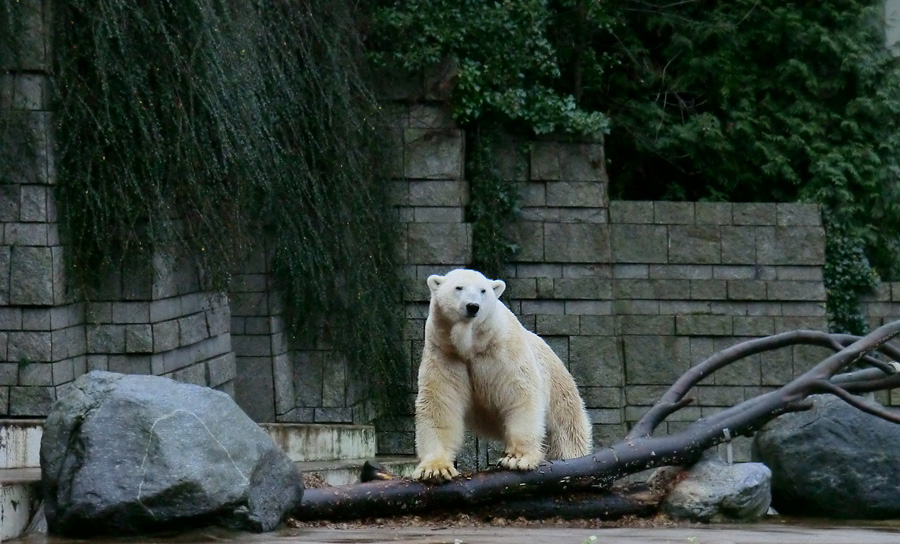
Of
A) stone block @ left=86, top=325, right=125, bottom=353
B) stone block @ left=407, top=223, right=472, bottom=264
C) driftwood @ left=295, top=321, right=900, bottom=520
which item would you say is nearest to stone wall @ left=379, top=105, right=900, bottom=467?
stone block @ left=407, top=223, right=472, bottom=264

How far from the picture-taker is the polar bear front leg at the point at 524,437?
17.2 feet

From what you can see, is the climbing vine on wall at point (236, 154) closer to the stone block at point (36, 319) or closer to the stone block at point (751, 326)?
the stone block at point (36, 319)

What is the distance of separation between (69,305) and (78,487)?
2.26 metres

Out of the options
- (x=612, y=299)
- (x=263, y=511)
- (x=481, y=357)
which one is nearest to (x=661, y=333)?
(x=612, y=299)

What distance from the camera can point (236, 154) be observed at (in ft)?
23.0

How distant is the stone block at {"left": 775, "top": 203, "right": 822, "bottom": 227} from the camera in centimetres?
964

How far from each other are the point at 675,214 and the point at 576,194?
81cm

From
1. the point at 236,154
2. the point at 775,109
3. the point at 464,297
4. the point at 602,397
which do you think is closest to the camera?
the point at 464,297

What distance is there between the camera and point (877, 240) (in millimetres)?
10445

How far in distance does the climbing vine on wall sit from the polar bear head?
75.1 inches

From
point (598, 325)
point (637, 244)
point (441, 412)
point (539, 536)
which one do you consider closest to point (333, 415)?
point (598, 325)

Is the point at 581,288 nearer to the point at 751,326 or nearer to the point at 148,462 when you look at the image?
the point at 751,326

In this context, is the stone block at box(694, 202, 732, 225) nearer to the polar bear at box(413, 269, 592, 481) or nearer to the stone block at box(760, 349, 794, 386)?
the stone block at box(760, 349, 794, 386)

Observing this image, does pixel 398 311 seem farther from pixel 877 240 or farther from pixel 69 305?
pixel 877 240
